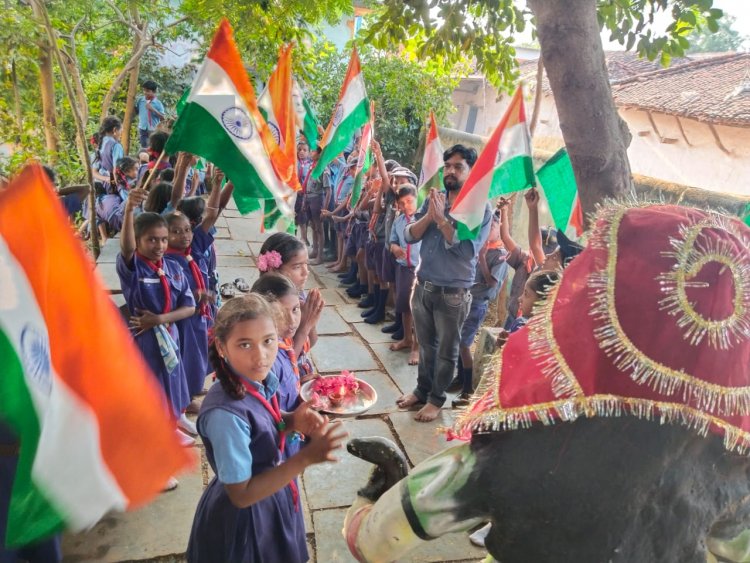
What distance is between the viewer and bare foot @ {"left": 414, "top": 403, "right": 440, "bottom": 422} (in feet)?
13.8

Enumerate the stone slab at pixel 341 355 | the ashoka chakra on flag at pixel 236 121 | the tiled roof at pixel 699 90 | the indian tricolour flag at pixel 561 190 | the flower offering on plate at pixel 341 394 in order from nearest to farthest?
the flower offering on plate at pixel 341 394 → the ashoka chakra on flag at pixel 236 121 → the indian tricolour flag at pixel 561 190 → the stone slab at pixel 341 355 → the tiled roof at pixel 699 90

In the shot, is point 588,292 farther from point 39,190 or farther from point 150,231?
point 150,231

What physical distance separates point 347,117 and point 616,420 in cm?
407

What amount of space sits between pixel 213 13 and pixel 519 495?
528 cm

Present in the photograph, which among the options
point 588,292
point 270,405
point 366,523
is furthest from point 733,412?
point 270,405

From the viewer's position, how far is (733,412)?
1043 mm

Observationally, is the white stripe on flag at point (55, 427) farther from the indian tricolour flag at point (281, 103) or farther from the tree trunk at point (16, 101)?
the tree trunk at point (16, 101)

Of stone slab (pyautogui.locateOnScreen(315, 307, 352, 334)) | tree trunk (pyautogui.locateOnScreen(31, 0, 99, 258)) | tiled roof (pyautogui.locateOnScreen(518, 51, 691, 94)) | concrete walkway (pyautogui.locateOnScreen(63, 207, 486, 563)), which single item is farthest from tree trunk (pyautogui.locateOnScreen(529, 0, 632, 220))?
tiled roof (pyautogui.locateOnScreen(518, 51, 691, 94))

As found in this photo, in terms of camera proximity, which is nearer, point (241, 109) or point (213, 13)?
point (241, 109)

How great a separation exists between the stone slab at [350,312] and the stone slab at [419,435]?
2.22 metres

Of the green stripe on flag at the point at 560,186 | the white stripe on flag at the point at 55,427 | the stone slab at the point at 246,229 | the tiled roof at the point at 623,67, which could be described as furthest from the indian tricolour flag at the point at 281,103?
the tiled roof at the point at 623,67

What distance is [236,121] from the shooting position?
10.6ft

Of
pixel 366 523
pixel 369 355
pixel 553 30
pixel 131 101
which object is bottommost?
pixel 369 355

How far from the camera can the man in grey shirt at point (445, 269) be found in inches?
154
